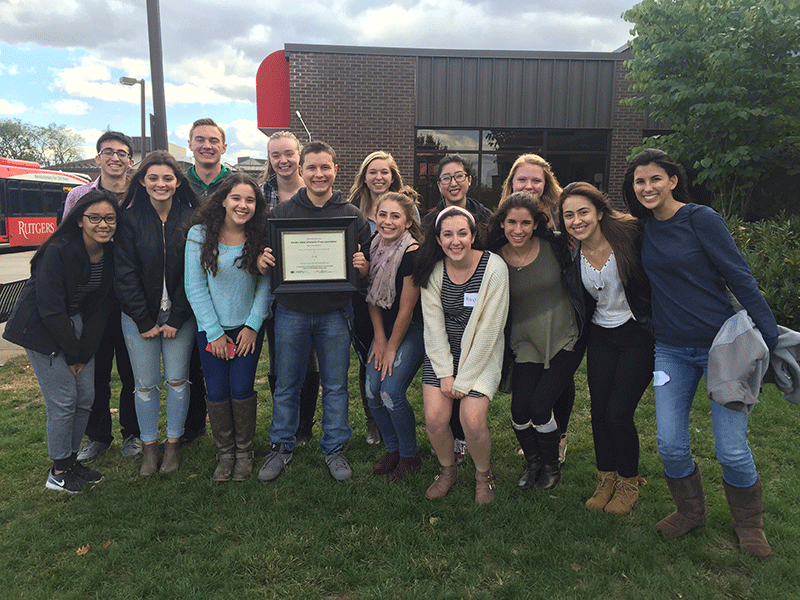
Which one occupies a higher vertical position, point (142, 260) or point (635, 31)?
point (635, 31)

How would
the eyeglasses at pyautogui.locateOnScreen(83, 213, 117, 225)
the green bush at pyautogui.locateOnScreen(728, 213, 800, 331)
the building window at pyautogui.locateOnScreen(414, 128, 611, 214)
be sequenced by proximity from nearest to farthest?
1. the eyeglasses at pyautogui.locateOnScreen(83, 213, 117, 225)
2. the green bush at pyautogui.locateOnScreen(728, 213, 800, 331)
3. the building window at pyautogui.locateOnScreen(414, 128, 611, 214)

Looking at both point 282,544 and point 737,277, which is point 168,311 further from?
point 737,277

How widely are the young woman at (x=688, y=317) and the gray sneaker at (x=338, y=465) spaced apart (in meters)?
2.08

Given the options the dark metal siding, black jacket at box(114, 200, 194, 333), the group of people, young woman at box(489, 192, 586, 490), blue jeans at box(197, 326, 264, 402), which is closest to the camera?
the group of people

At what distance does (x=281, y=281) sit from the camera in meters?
3.62

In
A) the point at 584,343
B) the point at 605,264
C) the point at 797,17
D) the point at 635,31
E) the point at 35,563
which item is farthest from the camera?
the point at 635,31

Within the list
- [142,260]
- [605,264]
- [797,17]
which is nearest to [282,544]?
[142,260]

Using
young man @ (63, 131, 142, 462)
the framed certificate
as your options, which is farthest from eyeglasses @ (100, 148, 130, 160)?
the framed certificate

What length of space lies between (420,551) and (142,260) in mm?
2628

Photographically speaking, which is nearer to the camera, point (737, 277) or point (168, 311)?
point (737, 277)

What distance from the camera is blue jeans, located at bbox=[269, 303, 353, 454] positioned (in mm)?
3775

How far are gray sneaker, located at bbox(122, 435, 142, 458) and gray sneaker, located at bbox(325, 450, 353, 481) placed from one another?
1.56 meters

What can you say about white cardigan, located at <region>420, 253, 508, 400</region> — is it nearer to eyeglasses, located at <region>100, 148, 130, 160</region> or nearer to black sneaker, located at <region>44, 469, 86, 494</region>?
black sneaker, located at <region>44, 469, 86, 494</region>

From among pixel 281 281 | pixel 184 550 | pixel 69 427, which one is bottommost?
pixel 184 550
